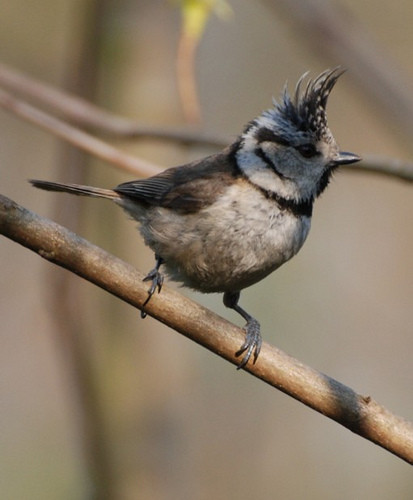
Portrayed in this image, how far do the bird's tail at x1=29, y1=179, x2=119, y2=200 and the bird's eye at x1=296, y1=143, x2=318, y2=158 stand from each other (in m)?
1.04

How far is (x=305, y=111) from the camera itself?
4277mm

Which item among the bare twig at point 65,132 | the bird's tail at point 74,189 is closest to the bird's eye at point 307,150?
the bare twig at point 65,132

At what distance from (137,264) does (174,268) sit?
1.56m

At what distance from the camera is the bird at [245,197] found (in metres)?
4.04

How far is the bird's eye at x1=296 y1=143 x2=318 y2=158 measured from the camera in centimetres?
431

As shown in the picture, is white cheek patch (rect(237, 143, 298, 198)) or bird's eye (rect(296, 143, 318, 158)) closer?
white cheek patch (rect(237, 143, 298, 198))

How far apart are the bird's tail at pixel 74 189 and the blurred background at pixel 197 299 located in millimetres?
441

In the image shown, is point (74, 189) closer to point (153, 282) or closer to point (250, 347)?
point (153, 282)

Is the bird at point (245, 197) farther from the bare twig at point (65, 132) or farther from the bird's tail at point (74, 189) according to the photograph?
the bare twig at point (65, 132)

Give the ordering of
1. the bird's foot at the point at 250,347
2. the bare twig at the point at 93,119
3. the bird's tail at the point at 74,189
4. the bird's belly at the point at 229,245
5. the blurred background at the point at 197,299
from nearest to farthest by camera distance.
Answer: the bird's foot at the point at 250,347
the bird's belly at the point at 229,245
the bird's tail at the point at 74,189
the bare twig at the point at 93,119
the blurred background at the point at 197,299

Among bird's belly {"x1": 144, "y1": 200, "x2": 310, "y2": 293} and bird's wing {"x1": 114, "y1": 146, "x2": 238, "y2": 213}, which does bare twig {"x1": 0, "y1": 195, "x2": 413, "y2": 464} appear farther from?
bird's wing {"x1": 114, "y1": 146, "x2": 238, "y2": 213}

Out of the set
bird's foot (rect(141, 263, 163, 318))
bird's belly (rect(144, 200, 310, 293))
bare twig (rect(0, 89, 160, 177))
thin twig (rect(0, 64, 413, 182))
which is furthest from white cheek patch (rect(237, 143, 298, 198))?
bird's foot (rect(141, 263, 163, 318))

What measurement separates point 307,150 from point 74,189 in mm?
1260

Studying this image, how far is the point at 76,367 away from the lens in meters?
4.88
